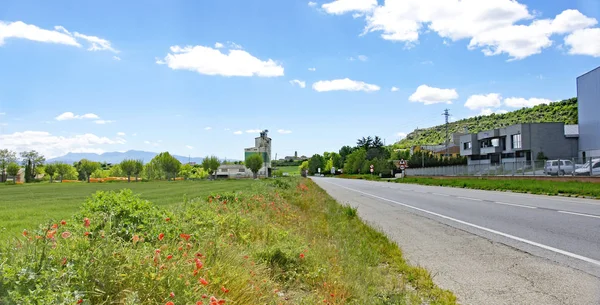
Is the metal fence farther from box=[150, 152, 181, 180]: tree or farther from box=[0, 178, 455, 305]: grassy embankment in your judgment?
box=[150, 152, 181, 180]: tree

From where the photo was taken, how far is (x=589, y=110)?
66.4 meters

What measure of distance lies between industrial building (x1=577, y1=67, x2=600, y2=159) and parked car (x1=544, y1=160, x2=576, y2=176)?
102 ft

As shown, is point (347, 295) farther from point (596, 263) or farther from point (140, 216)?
point (596, 263)

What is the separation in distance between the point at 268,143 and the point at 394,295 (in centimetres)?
17111

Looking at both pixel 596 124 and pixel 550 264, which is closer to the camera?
pixel 550 264

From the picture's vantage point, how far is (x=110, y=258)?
11.4 ft

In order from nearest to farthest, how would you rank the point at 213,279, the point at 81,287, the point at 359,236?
the point at 81,287 < the point at 213,279 < the point at 359,236

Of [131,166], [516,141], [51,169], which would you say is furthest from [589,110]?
[51,169]

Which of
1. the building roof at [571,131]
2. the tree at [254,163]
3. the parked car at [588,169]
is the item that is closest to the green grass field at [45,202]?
the parked car at [588,169]

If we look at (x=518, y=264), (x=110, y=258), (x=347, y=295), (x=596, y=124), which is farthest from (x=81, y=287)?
(x=596, y=124)

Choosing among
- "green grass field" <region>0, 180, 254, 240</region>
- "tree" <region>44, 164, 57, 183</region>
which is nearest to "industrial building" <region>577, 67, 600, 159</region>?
"green grass field" <region>0, 180, 254, 240</region>

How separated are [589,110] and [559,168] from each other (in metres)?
40.0

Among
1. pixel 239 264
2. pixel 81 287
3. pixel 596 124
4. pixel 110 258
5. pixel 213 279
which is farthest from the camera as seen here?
pixel 596 124

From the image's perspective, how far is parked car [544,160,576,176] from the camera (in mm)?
33188
